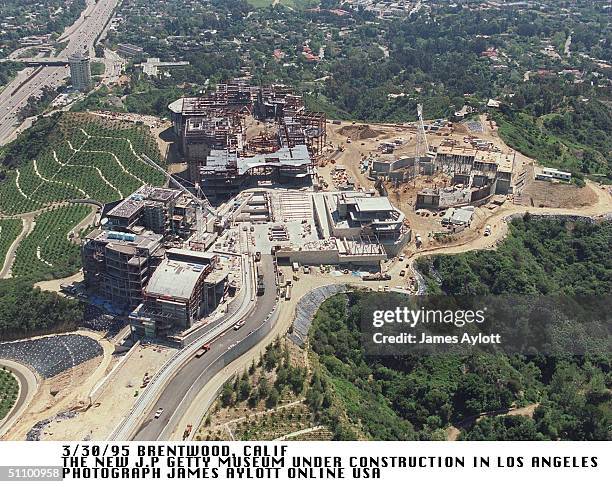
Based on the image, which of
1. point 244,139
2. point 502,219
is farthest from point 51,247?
point 502,219

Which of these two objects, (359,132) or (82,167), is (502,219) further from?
(82,167)

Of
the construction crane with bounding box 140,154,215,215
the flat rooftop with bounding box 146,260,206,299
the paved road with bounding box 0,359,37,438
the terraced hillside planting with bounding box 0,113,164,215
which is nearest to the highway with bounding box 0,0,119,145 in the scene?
the terraced hillside planting with bounding box 0,113,164,215

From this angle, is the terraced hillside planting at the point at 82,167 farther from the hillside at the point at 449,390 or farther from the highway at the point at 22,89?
the hillside at the point at 449,390

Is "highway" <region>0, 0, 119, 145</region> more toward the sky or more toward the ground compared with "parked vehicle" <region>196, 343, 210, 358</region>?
more toward the ground

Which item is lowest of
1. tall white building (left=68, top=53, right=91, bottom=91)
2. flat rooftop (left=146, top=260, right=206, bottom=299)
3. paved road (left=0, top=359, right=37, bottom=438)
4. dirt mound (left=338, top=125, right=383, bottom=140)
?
tall white building (left=68, top=53, right=91, bottom=91)

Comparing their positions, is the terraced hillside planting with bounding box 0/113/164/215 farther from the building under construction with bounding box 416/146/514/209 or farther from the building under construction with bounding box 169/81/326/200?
the building under construction with bounding box 416/146/514/209

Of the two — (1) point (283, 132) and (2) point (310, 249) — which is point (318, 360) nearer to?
(2) point (310, 249)
